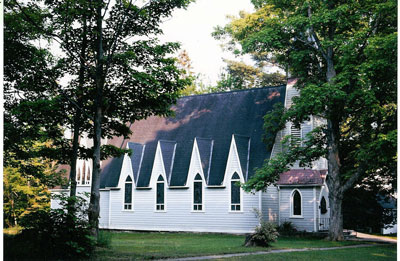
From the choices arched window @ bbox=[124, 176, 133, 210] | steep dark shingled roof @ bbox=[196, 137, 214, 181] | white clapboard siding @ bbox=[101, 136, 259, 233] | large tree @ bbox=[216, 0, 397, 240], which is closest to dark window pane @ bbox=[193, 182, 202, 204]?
white clapboard siding @ bbox=[101, 136, 259, 233]

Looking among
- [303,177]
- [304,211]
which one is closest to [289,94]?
[303,177]

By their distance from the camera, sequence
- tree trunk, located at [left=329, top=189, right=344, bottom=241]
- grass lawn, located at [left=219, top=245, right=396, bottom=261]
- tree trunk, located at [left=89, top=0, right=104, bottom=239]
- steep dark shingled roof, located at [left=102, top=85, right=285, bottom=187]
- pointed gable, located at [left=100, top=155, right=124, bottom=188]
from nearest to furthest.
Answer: grass lawn, located at [left=219, top=245, right=396, bottom=261], tree trunk, located at [left=89, top=0, right=104, bottom=239], tree trunk, located at [left=329, top=189, right=344, bottom=241], steep dark shingled roof, located at [left=102, top=85, right=285, bottom=187], pointed gable, located at [left=100, top=155, right=124, bottom=188]

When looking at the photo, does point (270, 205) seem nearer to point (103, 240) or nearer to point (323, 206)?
point (323, 206)

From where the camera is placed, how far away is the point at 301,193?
30.1m

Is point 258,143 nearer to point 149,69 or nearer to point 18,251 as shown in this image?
point 149,69

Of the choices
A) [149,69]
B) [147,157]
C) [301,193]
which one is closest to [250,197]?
[301,193]

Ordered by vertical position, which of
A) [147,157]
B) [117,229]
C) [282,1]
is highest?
[282,1]

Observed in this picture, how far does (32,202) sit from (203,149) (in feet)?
49.6

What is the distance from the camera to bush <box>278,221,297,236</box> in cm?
2896

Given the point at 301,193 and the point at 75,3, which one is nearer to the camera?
the point at 75,3

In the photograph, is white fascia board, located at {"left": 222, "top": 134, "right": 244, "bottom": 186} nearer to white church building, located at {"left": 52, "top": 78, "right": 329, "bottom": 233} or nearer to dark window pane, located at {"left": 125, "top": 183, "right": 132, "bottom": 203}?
white church building, located at {"left": 52, "top": 78, "right": 329, "bottom": 233}

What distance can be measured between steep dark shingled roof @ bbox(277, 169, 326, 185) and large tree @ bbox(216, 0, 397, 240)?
1.99m

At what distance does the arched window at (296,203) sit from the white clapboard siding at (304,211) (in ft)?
0.86

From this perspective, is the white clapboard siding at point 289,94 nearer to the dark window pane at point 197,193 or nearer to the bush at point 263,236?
the dark window pane at point 197,193
